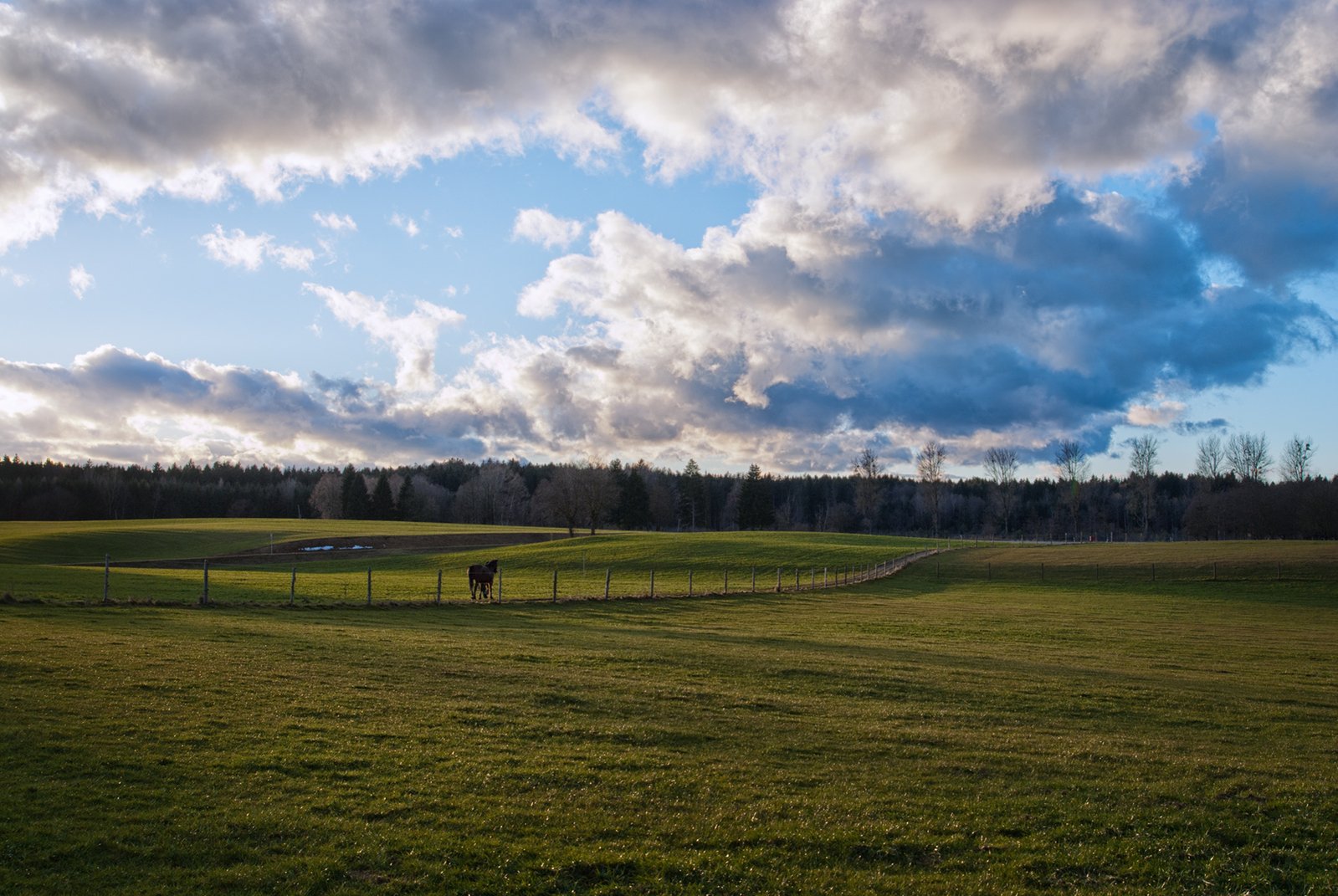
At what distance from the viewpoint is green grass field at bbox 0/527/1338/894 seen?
863 centimetres

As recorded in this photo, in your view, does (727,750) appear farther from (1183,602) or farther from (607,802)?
(1183,602)

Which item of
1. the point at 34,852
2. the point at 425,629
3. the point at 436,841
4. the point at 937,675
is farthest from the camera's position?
the point at 425,629

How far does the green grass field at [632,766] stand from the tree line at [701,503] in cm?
9515

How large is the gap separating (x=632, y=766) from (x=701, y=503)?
172 meters

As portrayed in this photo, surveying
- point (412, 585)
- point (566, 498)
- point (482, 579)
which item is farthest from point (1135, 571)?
point (566, 498)

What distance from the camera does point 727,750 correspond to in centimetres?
1334

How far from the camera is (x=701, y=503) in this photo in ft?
604

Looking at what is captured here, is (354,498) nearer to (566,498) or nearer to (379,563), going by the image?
(566,498)

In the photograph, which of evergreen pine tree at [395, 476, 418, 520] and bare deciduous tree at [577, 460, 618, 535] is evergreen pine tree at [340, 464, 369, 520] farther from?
bare deciduous tree at [577, 460, 618, 535]

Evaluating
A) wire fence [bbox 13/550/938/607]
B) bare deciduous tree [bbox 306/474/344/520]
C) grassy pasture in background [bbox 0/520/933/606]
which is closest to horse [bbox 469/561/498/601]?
wire fence [bbox 13/550/938/607]

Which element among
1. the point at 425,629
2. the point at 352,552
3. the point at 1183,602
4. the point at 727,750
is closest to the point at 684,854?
the point at 727,750

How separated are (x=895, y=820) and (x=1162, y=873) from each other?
9.41 ft

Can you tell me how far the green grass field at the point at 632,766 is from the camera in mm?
8633

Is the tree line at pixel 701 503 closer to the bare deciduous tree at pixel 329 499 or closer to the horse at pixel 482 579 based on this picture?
the bare deciduous tree at pixel 329 499
